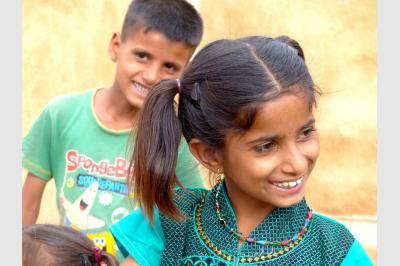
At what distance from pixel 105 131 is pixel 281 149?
4.06ft

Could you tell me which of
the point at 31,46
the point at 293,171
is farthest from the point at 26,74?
the point at 293,171

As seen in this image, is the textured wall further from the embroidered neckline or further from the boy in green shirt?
the embroidered neckline

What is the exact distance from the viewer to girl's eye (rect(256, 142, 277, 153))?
216 cm

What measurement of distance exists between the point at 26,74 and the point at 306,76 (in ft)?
9.84

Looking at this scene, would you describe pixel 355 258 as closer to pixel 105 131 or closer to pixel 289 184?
pixel 289 184

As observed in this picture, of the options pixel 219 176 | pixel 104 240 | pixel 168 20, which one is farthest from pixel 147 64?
pixel 219 176

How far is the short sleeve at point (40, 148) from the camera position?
331 cm

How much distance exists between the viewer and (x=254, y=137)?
2.17 metres

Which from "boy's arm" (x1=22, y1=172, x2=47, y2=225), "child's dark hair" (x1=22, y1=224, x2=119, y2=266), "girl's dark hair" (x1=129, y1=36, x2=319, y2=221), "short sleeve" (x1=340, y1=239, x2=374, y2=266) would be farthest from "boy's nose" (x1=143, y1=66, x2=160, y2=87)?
"short sleeve" (x1=340, y1=239, x2=374, y2=266)

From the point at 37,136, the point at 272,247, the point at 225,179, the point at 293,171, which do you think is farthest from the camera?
the point at 37,136

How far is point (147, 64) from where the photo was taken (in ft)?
10.8

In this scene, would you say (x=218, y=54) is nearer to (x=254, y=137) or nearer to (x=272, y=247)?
(x=254, y=137)

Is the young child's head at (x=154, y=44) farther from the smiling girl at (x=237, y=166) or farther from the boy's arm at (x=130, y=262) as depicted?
the boy's arm at (x=130, y=262)

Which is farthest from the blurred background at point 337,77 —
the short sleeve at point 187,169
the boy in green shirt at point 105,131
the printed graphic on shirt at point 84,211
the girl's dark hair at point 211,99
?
the girl's dark hair at point 211,99
